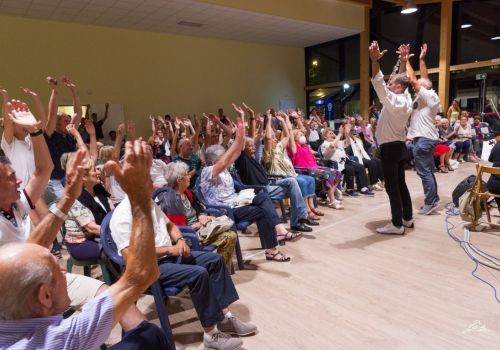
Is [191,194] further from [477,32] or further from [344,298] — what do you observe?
[477,32]

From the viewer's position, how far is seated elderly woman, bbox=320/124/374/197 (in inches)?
218

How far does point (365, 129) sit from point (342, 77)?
547 cm

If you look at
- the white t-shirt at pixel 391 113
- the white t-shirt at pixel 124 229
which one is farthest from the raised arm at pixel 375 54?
the white t-shirt at pixel 124 229

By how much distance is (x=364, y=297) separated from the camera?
2.61m

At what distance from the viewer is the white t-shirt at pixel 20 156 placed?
8.67 feet

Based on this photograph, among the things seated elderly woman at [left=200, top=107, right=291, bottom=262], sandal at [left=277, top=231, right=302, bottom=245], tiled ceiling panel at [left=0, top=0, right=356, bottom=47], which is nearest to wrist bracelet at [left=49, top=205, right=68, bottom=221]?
seated elderly woman at [left=200, top=107, right=291, bottom=262]

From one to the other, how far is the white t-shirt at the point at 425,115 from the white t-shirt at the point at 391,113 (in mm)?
786

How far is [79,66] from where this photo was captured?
27.8 feet

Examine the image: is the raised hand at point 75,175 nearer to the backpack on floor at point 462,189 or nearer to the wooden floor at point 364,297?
the wooden floor at point 364,297

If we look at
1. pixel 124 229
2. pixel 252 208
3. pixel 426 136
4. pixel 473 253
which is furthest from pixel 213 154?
pixel 426 136

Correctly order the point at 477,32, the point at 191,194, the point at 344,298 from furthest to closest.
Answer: the point at 477,32 → the point at 191,194 → the point at 344,298

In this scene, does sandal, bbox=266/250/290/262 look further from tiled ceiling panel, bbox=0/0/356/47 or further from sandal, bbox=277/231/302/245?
tiled ceiling panel, bbox=0/0/356/47

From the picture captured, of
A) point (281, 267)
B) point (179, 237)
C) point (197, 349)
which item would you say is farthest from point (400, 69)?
point (197, 349)

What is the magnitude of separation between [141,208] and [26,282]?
0.36 m
